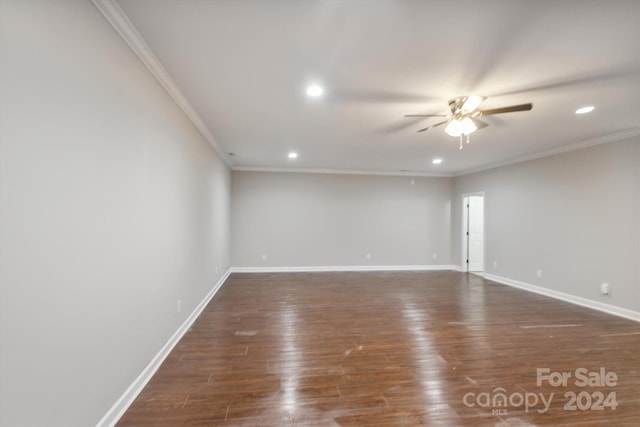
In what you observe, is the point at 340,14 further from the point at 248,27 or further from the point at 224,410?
the point at 224,410

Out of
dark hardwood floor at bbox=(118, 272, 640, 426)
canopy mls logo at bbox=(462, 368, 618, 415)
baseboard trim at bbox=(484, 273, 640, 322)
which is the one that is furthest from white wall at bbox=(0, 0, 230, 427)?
baseboard trim at bbox=(484, 273, 640, 322)

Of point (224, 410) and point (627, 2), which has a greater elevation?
point (627, 2)

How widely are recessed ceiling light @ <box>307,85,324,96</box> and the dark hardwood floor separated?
2.49 m

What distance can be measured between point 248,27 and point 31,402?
2.13 m

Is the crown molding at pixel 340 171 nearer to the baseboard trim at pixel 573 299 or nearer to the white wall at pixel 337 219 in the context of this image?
the white wall at pixel 337 219

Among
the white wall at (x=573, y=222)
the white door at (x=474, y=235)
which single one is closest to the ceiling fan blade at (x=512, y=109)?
the white wall at (x=573, y=222)

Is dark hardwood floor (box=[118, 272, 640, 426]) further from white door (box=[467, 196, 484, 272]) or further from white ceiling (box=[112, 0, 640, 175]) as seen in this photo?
white door (box=[467, 196, 484, 272])

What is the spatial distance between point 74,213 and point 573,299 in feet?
20.5

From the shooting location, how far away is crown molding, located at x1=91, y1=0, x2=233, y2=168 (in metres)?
1.51

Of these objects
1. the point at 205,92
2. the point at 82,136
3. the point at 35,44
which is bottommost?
the point at 82,136

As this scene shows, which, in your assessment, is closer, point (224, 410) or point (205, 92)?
point (224, 410)

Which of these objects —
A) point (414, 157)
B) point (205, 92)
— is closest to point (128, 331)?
point (205, 92)

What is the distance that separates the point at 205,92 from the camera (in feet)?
8.34

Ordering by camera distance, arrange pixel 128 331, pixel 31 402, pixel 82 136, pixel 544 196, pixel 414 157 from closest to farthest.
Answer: pixel 31 402 < pixel 82 136 < pixel 128 331 < pixel 544 196 < pixel 414 157
